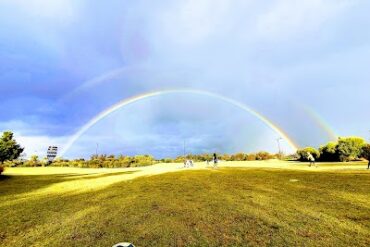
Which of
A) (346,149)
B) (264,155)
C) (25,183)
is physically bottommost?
(25,183)

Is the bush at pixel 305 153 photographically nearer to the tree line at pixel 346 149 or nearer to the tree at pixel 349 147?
the tree line at pixel 346 149

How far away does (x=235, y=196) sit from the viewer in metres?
18.0

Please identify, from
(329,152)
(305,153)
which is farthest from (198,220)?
(329,152)

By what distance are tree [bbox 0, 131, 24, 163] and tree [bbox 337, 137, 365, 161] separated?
10444cm

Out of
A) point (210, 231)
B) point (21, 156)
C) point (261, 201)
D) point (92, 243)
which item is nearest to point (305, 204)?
point (261, 201)

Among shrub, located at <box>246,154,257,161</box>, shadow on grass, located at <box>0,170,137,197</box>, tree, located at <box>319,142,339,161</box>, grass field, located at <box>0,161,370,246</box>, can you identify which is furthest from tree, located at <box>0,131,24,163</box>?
tree, located at <box>319,142,339,161</box>

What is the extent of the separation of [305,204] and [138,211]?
29.5 ft

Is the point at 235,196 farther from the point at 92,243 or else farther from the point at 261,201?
the point at 92,243

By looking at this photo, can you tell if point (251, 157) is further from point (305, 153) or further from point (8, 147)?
point (8, 147)

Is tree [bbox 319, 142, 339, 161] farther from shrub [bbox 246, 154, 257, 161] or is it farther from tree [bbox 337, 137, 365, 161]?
shrub [bbox 246, 154, 257, 161]

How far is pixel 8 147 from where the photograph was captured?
3474 inches

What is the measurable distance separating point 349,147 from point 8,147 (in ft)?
352

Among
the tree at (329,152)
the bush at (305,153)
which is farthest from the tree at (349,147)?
the bush at (305,153)

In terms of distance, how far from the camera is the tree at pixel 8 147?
86.5 metres
